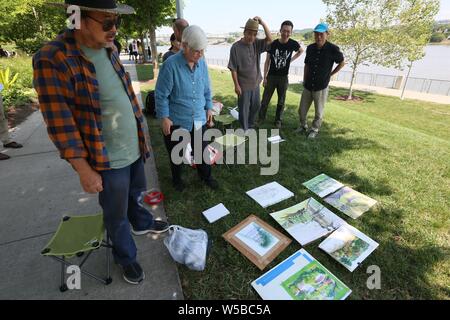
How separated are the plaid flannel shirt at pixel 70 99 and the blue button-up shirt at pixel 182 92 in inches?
46.6

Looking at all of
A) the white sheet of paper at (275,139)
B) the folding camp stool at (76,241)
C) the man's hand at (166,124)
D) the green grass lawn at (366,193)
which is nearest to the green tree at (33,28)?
the green grass lawn at (366,193)

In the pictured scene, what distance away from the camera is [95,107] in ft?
4.91

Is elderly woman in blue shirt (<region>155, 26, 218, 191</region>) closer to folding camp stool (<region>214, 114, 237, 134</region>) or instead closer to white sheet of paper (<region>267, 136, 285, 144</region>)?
folding camp stool (<region>214, 114, 237, 134</region>)

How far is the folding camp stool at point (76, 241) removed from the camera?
1868mm

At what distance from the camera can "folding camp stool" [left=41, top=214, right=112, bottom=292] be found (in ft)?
6.13

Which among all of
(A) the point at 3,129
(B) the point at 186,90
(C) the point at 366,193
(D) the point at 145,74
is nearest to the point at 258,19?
(B) the point at 186,90

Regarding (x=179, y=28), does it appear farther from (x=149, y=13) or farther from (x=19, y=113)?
(x=149, y=13)

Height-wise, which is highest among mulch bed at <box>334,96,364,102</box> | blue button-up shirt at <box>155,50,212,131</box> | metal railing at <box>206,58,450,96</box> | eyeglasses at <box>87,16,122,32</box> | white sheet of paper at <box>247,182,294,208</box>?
eyeglasses at <box>87,16,122,32</box>

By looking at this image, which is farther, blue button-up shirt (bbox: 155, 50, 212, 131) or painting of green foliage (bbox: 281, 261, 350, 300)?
blue button-up shirt (bbox: 155, 50, 212, 131)

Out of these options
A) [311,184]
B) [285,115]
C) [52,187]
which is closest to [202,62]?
[311,184]

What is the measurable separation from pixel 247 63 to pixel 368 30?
476 inches

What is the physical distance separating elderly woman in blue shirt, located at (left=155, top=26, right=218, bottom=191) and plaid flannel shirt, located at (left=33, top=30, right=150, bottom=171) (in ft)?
3.88

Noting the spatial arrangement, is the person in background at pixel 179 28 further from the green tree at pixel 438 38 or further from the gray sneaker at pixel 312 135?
the green tree at pixel 438 38

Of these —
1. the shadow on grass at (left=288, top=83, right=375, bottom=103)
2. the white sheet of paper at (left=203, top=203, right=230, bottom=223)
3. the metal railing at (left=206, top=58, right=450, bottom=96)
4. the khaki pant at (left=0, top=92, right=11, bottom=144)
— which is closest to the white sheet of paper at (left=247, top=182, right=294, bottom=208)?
the white sheet of paper at (left=203, top=203, right=230, bottom=223)
